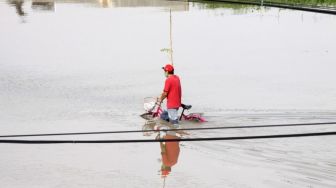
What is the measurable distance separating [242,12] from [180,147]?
26.7 m

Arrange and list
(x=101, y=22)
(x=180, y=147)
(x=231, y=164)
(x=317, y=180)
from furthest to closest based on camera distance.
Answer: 1. (x=101, y=22)
2. (x=180, y=147)
3. (x=231, y=164)
4. (x=317, y=180)

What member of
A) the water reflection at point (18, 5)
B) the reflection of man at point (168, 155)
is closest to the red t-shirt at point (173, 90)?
the reflection of man at point (168, 155)

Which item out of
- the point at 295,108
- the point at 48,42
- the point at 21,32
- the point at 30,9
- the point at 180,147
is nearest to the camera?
the point at 180,147

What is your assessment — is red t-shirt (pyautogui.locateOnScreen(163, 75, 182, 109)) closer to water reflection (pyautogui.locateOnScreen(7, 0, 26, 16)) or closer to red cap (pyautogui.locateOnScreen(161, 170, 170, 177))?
red cap (pyautogui.locateOnScreen(161, 170, 170, 177))

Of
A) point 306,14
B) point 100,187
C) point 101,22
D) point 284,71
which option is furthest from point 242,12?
point 100,187

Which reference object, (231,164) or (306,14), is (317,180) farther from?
(306,14)

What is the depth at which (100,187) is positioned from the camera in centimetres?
984

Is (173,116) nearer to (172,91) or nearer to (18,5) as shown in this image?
(172,91)

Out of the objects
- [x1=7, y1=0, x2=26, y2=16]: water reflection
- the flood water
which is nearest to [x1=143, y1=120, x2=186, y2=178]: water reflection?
the flood water

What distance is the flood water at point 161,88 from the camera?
10531mm

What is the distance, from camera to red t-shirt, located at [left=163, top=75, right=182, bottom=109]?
12.9 meters

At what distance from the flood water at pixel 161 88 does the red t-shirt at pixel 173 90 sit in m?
0.61

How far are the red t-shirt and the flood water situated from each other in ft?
2.00

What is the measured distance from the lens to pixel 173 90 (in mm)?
12891
